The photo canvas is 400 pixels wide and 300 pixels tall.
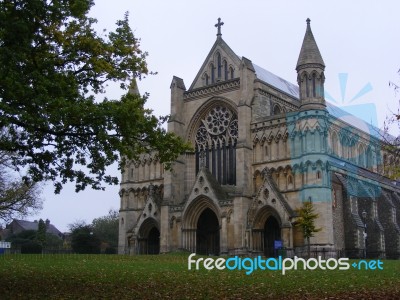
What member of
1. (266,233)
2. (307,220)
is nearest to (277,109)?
(266,233)

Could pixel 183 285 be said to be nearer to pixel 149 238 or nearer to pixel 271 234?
pixel 271 234

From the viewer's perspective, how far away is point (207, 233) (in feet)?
151

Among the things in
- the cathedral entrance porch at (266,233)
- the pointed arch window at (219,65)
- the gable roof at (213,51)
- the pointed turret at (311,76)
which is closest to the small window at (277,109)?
the gable roof at (213,51)

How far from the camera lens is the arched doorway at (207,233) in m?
45.5

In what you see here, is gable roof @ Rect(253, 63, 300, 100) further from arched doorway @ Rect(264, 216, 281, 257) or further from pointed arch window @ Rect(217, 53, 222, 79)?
arched doorway @ Rect(264, 216, 281, 257)

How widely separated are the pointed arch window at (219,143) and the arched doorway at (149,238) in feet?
21.4

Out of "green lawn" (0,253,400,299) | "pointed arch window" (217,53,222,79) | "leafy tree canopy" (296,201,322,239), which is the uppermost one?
"pointed arch window" (217,53,222,79)

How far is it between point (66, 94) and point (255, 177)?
1140 inches

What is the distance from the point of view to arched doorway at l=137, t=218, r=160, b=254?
4866 cm

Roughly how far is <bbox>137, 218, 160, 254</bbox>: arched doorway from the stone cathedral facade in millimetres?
91

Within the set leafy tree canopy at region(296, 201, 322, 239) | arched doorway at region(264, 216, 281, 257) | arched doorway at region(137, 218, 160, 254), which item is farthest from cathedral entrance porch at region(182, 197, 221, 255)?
leafy tree canopy at region(296, 201, 322, 239)

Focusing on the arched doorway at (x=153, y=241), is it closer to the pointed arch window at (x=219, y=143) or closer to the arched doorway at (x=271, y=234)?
the pointed arch window at (x=219, y=143)

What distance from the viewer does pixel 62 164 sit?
18.5m

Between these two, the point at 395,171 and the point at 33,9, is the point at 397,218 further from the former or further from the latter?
the point at 33,9
